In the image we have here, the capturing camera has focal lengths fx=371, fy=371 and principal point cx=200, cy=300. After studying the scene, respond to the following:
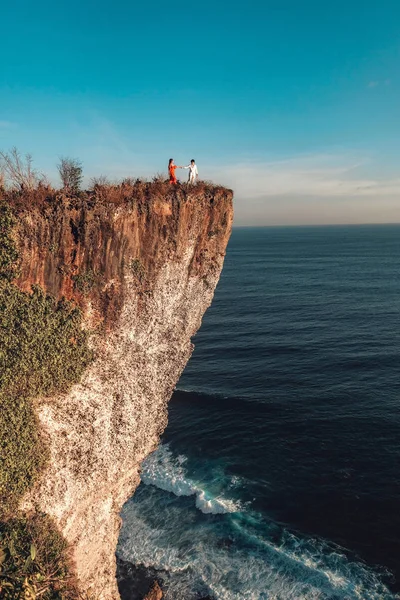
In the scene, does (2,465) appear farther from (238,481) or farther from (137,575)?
(238,481)

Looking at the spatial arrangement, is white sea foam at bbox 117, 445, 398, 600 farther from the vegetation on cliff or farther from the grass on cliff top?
the grass on cliff top

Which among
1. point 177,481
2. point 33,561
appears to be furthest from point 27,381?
point 177,481

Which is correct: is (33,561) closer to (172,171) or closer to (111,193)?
(111,193)

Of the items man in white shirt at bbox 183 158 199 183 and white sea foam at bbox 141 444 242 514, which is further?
white sea foam at bbox 141 444 242 514

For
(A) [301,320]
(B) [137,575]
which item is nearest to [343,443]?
(B) [137,575]

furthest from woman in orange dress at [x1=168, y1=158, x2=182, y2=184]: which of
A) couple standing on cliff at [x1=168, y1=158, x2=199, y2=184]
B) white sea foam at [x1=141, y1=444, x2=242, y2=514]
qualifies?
white sea foam at [x1=141, y1=444, x2=242, y2=514]

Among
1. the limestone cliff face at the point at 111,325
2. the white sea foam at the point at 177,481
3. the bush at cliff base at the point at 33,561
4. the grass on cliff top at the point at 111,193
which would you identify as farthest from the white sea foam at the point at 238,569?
the grass on cliff top at the point at 111,193

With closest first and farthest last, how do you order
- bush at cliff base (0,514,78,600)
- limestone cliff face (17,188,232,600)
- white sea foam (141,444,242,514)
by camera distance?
bush at cliff base (0,514,78,600) → limestone cliff face (17,188,232,600) → white sea foam (141,444,242,514)
